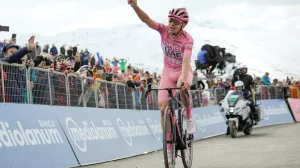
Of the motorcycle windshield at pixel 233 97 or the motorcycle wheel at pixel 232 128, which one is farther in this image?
the motorcycle windshield at pixel 233 97

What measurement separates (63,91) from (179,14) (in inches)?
187

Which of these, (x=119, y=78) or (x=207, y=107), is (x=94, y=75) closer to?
(x=119, y=78)

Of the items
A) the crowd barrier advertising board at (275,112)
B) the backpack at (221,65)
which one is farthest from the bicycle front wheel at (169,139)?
the crowd barrier advertising board at (275,112)

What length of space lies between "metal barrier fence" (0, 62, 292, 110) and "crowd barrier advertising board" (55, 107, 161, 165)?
348 mm

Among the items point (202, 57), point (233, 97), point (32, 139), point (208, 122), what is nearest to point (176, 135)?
point (32, 139)

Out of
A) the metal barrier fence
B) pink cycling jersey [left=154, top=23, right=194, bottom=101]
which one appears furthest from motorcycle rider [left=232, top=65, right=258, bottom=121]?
pink cycling jersey [left=154, top=23, right=194, bottom=101]

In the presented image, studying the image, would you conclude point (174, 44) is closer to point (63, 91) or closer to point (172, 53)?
point (172, 53)

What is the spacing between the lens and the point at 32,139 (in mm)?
10922

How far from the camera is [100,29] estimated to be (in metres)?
86.2

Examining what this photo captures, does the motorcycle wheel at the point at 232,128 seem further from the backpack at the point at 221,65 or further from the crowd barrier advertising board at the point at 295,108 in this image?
the crowd barrier advertising board at the point at 295,108

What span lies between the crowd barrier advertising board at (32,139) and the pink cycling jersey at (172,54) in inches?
98.8

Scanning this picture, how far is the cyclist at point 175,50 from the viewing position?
9555 mm

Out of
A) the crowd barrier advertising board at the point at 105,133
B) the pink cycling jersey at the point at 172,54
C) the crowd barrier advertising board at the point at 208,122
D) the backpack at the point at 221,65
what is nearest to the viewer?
the pink cycling jersey at the point at 172,54

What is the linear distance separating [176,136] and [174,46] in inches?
54.4
